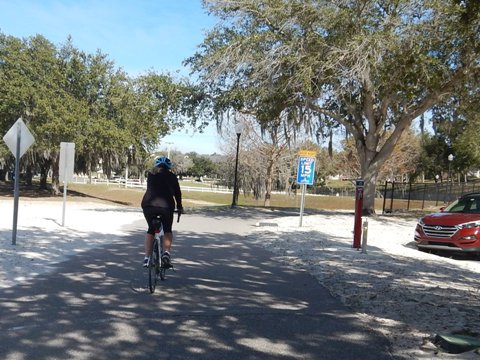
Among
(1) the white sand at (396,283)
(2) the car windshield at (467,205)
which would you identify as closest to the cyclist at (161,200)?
(1) the white sand at (396,283)

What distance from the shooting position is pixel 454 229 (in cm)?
1258

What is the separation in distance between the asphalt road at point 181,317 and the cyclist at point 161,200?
68cm

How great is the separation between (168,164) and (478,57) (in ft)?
43.1

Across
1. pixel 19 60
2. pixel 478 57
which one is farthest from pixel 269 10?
pixel 19 60

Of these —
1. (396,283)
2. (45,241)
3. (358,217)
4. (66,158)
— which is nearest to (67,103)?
(66,158)

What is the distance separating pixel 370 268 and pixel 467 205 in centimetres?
551

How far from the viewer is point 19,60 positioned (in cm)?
3600

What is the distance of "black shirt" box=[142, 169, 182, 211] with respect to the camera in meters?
7.56

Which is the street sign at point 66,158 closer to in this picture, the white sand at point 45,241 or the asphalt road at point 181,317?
the white sand at point 45,241

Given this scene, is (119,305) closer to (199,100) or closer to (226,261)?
(226,261)

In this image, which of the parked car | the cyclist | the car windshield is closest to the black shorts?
the cyclist

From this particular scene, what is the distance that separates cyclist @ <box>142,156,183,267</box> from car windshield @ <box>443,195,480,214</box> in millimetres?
9052

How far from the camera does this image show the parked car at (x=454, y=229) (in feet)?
40.4

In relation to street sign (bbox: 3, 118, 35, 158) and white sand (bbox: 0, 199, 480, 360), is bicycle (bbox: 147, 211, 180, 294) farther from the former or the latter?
street sign (bbox: 3, 118, 35, 158)
